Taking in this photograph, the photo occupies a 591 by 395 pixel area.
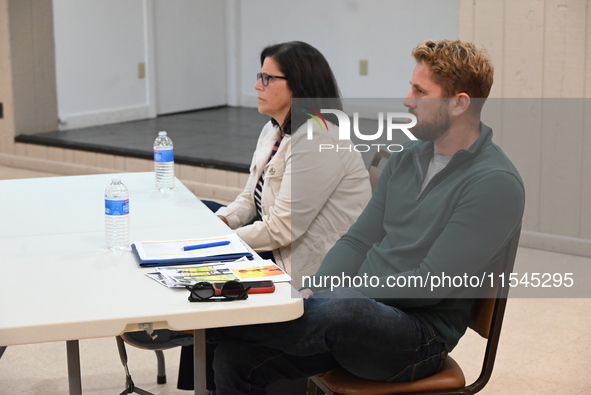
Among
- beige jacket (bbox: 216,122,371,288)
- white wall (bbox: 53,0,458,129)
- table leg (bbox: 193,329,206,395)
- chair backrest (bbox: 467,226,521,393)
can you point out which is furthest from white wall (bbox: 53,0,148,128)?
chair backrest (bbox: 467,226,521,393)

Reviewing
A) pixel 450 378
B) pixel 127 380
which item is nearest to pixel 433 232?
pixel 450 378

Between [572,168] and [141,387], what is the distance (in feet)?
8.38

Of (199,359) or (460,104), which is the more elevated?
(460,104)

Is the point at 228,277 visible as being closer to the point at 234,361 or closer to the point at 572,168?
the point at 234,361

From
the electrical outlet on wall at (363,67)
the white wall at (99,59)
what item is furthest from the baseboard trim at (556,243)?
the white wall at (99,59)

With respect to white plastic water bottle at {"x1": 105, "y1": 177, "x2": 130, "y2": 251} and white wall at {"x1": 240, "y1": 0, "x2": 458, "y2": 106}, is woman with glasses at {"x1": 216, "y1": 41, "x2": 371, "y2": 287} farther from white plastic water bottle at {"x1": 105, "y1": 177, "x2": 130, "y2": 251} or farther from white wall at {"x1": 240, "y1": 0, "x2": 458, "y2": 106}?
white wall at {"x1": 240, "y1": 0, "x2": 458, "y2": 106}

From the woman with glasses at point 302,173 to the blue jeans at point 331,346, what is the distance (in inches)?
29.4

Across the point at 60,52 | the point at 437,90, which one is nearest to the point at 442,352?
the point at 437,90

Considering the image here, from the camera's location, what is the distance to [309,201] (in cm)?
268

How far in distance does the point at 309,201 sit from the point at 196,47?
17.7 feet

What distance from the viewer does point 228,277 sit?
1.96 m

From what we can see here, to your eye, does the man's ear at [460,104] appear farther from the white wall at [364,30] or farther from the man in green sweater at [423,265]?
the white wall at [364,30]

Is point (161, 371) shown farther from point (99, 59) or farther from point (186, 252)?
point (99, 59)

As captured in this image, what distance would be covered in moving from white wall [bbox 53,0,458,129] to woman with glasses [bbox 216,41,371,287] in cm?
408
